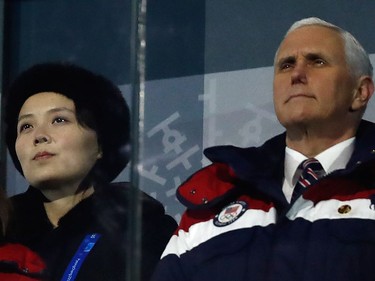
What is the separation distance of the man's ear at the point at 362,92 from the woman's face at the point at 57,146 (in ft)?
2.75

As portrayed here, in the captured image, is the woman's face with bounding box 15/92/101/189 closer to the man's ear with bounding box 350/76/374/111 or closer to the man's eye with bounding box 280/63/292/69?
the man's eye with bounding box 280/63/292/69

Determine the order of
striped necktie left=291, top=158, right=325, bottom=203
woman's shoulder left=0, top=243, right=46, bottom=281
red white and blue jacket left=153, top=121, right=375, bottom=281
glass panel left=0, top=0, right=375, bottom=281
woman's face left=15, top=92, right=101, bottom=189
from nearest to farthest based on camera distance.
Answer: red white and blue jacket left=153, top=121, right=375, bottom=281 → striped necktie left=291, top=158, right=325, bottom=203 → woman's shoulder left=0, top=243, right=46, bottom=281 → glass panel left=0, top=0, right=375, bottom=281 → woman's face left=15, top=92, right=101, bottom=189

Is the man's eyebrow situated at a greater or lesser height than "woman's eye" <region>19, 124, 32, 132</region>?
greater

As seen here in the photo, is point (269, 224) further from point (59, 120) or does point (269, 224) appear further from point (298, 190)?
point (59, 120)

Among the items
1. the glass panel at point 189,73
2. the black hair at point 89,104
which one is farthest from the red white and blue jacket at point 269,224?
the black hair at point 89,104

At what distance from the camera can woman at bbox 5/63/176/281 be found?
303 centimetres

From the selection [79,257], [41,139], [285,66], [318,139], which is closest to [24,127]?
[41,139]

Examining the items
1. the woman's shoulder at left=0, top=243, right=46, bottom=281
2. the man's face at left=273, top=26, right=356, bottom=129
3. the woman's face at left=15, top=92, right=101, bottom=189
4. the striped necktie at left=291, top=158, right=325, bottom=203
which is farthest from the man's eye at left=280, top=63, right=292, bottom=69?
the woman's shoulder at left=0, top=243, right=46, bottom=281

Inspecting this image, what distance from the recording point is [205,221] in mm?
2576

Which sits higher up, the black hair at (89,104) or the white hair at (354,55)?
the white hair at (354,55)

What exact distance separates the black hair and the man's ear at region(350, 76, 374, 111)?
74 centimetres

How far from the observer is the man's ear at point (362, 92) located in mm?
2635

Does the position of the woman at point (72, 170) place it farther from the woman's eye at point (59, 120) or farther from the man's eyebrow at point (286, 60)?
the man's eyebrow at point (286, 60)

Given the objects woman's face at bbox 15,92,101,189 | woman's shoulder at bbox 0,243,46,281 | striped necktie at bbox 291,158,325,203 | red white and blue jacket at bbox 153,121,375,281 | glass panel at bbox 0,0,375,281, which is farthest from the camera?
woman's face at bbox 15,92,101,189
